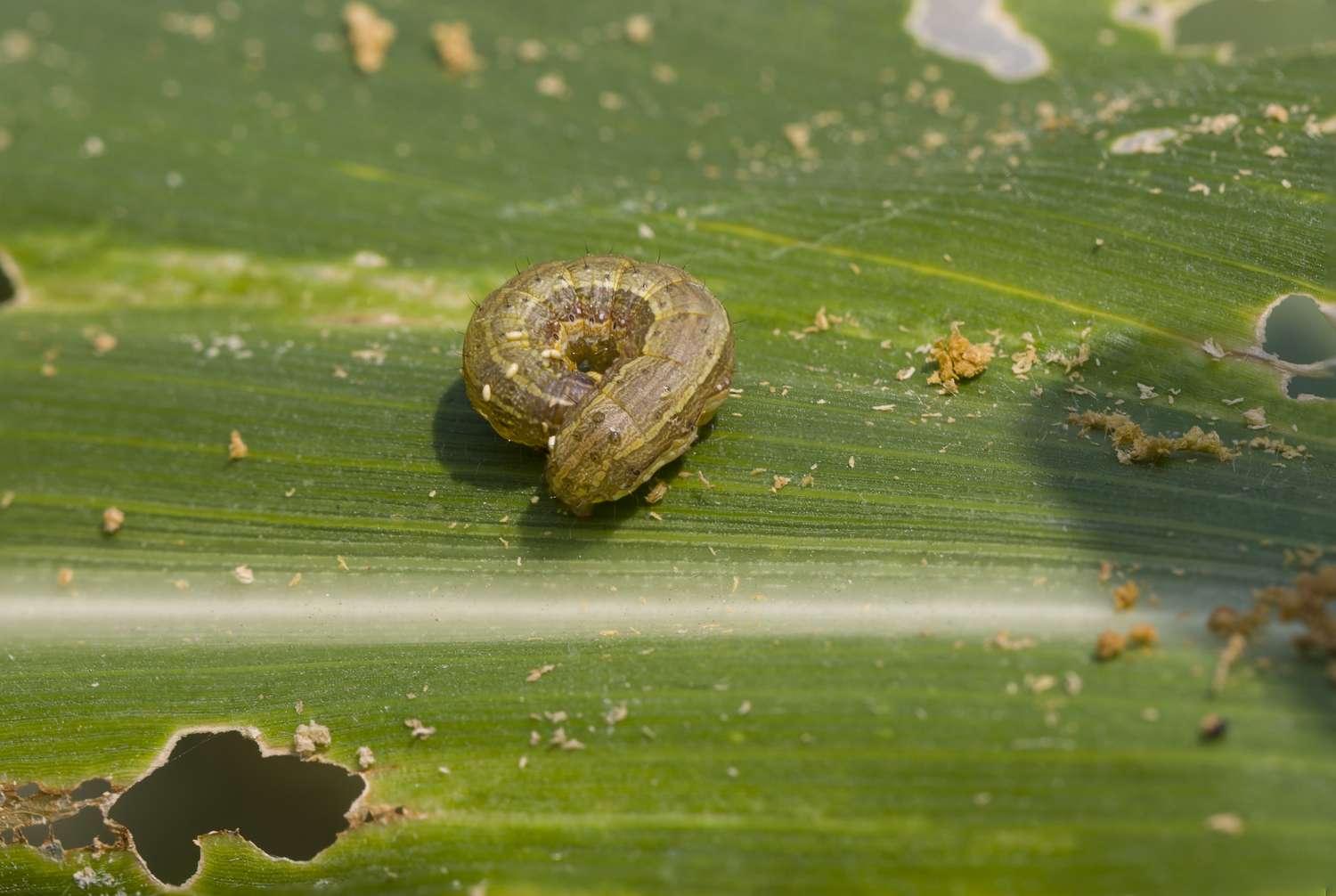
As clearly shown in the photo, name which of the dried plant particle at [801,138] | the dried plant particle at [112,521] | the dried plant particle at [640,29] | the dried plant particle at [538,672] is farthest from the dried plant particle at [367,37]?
the dried plant particle at [538,672]

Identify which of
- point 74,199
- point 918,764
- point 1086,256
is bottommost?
point 74,199

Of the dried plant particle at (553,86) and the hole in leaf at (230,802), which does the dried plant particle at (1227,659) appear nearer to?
the hole in leaf at (230,802)

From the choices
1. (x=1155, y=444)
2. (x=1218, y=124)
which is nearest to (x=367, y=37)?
(x=1218, y=124)

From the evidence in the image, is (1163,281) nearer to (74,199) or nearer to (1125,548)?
(1125,548)

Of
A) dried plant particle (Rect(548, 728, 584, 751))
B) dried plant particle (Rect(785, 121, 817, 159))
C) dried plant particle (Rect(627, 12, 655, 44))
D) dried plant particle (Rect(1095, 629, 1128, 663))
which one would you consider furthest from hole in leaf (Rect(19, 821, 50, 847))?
dried plant particle (Rect(627, 12, 655, 44))

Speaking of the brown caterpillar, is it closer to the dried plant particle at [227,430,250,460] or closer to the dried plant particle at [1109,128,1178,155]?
the dried plant particle at [227,430,250,460]

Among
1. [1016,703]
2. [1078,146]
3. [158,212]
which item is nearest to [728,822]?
[1016,703]
